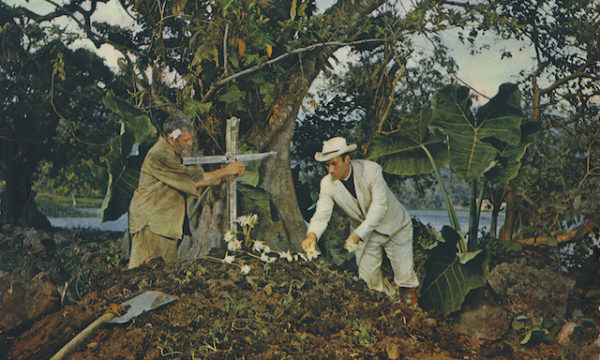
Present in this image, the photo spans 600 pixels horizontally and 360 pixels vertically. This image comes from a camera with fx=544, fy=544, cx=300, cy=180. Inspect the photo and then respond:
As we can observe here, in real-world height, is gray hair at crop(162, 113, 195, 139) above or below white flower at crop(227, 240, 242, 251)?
above

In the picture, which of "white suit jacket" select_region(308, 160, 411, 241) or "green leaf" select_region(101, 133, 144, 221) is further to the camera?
"green leaf" select_region(101, 133, 144, 221)

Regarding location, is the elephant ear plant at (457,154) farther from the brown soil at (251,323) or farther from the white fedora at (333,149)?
the white fedora at (333,149)

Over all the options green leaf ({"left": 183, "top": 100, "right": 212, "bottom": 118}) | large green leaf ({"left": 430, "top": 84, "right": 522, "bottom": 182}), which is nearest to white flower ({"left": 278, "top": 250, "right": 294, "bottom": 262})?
green leaf ({"left": 183, "top": 100, "right": 212, "bottom": 118})

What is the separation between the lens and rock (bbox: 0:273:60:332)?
445 cm

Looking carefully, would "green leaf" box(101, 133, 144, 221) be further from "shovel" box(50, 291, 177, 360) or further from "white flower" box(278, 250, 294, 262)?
"white flower" box(278, 250, 294, 262)

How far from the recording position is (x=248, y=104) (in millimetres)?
5746

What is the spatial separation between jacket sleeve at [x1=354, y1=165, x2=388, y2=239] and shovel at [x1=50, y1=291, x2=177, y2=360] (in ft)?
5.83

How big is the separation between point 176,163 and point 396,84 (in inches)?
94.0

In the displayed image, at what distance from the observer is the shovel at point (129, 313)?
4.27 metres

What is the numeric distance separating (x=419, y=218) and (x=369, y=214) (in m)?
1.00

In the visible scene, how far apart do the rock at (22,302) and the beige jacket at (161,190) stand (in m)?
0.94

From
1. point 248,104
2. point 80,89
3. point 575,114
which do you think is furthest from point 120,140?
point 575,114

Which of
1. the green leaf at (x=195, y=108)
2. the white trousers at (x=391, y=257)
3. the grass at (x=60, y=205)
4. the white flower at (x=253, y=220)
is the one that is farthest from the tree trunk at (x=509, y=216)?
the grass at (x=60, y=205)

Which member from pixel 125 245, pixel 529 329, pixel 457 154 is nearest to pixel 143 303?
pixel 125 245
